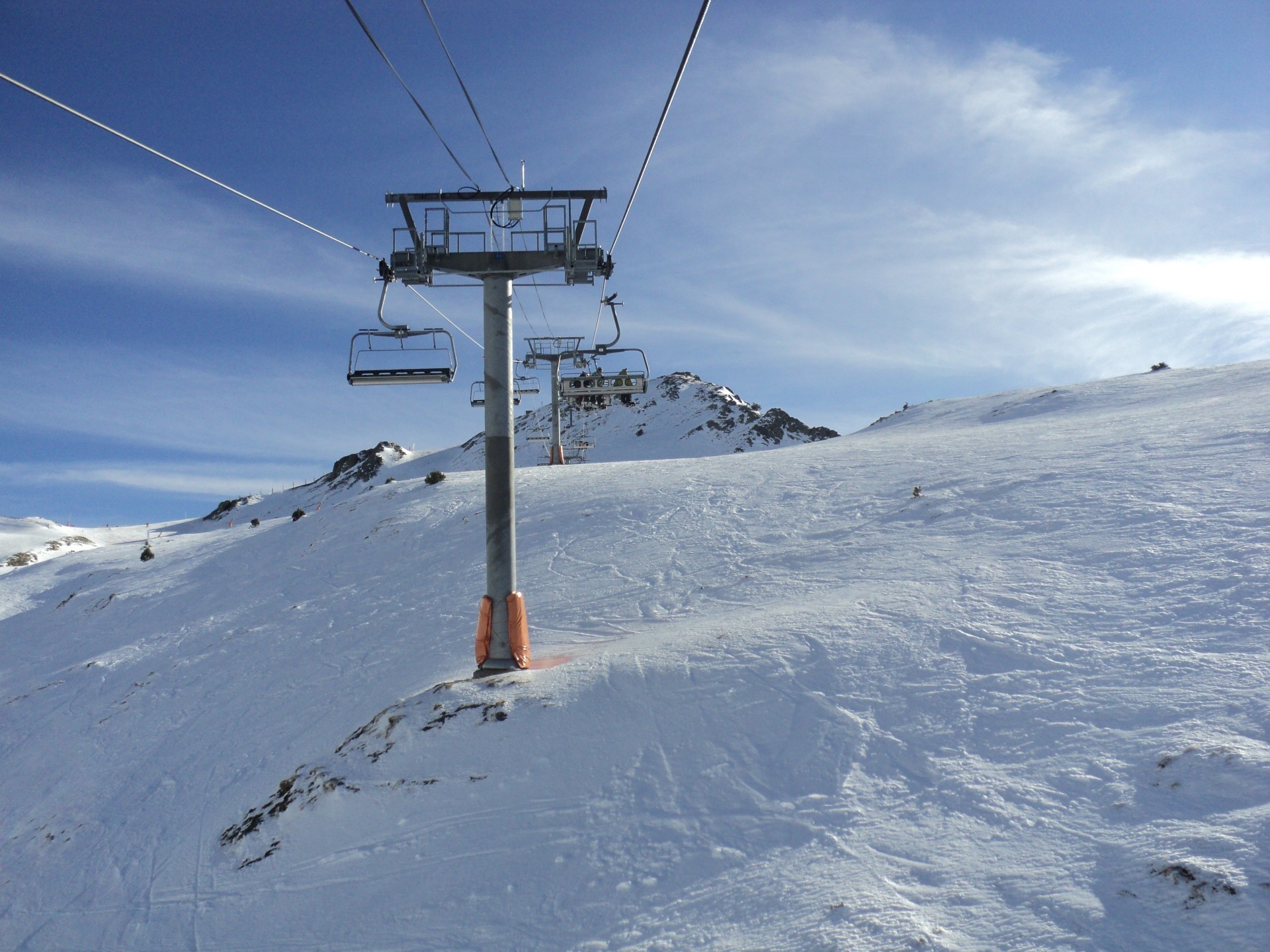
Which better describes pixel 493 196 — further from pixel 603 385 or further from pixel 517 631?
pixel 603 385

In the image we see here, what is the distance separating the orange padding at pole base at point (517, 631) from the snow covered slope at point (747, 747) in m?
0.84

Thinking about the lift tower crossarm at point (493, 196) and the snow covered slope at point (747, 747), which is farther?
the lift tower crossarm at point (493, 196)

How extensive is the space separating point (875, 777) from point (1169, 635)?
13.4ft

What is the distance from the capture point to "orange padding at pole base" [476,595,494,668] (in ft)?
35.1

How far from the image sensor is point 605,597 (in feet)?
45.6

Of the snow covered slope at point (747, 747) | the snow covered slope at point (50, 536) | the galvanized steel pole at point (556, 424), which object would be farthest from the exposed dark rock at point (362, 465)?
the snow covered slope at point (747, 747)

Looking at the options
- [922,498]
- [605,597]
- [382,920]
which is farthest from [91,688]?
[922,498]

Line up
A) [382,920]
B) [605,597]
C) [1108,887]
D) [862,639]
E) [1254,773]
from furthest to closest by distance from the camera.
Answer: [605,597]
[862,639]
[382,920]
[1254,773]
[1108,887]

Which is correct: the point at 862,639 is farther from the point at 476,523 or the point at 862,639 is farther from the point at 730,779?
the point at 476,523

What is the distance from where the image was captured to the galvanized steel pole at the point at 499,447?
11.1m

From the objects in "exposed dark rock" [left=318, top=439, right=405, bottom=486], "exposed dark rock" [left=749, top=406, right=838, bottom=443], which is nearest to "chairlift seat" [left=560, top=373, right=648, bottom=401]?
"exposed dark rock" [left=749, top=406, right=838, bottom=443]

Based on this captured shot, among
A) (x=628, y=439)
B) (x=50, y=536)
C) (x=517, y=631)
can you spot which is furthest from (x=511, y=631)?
(x=628, y=439)

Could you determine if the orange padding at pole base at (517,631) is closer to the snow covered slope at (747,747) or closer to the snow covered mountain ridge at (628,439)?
the snow covered slope at (747,747)

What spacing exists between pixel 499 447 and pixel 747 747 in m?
5.98
